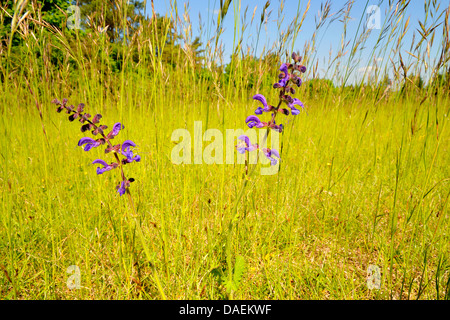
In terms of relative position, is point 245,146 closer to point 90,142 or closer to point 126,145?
point 126,145

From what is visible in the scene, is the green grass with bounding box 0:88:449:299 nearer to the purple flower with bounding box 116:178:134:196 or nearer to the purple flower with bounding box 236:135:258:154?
the purple flower with bounding box 116:178:134:196

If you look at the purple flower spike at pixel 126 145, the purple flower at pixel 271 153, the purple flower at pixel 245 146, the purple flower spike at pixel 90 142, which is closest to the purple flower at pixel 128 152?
the purple flower spike at pixel 126 145

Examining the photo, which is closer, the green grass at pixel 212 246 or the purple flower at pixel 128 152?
the purple flower at pixel 128 152

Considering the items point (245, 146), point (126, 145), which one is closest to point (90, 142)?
point (126, 145)

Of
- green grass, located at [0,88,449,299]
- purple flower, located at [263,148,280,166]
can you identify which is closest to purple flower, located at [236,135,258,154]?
purple flower, located at [263,148,280,166]

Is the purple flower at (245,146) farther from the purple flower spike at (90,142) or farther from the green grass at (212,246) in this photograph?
the purple flower spike at (90,142)

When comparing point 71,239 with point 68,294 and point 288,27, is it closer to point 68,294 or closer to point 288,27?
point 68,294

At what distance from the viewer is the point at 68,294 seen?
1228 mm

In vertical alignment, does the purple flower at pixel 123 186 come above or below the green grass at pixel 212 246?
above

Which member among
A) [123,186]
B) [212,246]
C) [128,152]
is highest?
[128,152]

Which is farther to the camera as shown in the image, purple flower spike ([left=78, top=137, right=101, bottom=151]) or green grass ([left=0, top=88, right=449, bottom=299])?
green grass ([left=0, top=88, right=449, bottom=299])

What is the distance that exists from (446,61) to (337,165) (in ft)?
4.78

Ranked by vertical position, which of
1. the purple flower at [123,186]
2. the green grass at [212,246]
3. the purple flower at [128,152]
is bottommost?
the green grass at [212,246]

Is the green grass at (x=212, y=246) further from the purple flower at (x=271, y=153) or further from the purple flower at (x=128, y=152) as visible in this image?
the purple flower at (x=271, y=153)
